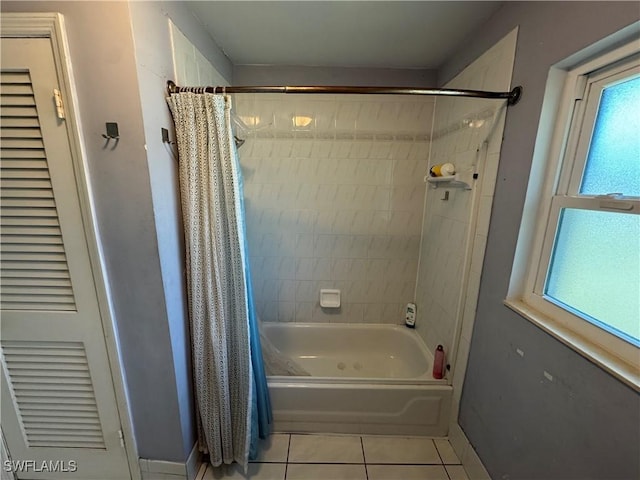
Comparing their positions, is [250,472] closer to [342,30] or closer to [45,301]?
[45,301]

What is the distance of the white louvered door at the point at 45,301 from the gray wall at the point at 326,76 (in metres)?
1.30

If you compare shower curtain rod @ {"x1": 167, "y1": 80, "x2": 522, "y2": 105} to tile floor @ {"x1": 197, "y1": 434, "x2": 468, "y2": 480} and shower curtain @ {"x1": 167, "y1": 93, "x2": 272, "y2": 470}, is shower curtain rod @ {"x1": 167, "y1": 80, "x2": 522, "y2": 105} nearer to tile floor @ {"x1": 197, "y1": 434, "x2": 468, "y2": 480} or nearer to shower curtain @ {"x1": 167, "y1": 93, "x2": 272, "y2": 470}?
shower curtain @ {"x1": 167, "y1": 93, "x2": 272, "y2": 470}

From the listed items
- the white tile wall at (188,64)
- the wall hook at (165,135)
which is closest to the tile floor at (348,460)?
the wall hook at (165,135)

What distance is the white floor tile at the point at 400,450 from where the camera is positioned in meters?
1.49

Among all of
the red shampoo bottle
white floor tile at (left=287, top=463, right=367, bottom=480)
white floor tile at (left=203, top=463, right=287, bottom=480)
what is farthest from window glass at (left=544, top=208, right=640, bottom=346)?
white floor tile at (left=203, top=463, right=287, bottom=480)

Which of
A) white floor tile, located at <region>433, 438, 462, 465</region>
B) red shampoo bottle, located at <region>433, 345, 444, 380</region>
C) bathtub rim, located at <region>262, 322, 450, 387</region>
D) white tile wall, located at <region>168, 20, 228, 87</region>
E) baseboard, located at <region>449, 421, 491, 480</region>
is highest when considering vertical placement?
white tile wall, located at <region>168, 20, 228, 87</region>

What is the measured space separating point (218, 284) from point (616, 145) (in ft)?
5.15

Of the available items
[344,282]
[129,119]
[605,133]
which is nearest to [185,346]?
[129,119]

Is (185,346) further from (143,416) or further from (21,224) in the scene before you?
(21,224)

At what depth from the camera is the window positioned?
31.3 inches

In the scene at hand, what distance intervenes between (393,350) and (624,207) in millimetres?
1867

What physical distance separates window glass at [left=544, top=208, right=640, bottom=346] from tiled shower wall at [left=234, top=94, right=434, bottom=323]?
46.7 inches

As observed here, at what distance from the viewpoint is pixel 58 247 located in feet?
3.37

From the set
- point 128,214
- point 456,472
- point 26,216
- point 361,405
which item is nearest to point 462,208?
point 361,405
